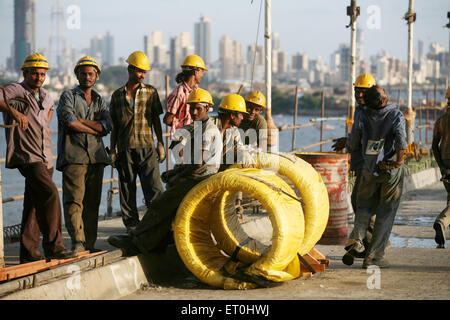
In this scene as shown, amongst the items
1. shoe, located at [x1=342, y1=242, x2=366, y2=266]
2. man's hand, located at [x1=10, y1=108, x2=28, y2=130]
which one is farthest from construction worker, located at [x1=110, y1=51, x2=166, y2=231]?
shoe, located at [x1=342, y1=242, x2=366, y2=266]

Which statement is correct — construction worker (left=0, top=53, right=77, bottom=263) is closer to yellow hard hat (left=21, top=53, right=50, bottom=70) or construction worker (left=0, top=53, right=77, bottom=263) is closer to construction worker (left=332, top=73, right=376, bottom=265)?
yellow hard hat (left=21, top=53, right=50, bottom=70)

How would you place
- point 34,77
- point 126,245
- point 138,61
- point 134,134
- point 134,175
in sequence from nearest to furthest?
point 34,77
point 126,245
point 138,61
point 134,134
point 134,175

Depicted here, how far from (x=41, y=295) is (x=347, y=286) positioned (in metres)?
3.08

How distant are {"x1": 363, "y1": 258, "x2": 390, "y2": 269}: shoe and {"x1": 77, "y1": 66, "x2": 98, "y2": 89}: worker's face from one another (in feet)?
11.7

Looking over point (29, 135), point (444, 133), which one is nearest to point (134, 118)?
point (29, 135)

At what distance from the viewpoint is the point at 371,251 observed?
973 centimetres

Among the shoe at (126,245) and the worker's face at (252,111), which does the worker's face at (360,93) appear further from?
the shoe at (126,245)

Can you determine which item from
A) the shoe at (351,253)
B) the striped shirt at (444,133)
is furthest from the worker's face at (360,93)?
the shoe at (351,253)

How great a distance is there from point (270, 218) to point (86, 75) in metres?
2.60

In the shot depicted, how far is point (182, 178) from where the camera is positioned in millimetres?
9070

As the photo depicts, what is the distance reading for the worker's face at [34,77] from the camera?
29.2 feet

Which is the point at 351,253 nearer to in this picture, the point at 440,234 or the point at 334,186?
the point at 440,234

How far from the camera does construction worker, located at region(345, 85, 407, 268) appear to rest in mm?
9695

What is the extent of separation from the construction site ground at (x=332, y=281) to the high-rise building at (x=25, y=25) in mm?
7318
